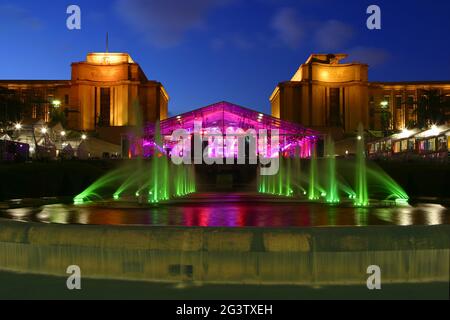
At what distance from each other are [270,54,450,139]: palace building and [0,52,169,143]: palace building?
27012 millimetres

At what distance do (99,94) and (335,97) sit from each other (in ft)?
155

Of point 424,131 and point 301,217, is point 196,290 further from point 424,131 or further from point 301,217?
point 424,131

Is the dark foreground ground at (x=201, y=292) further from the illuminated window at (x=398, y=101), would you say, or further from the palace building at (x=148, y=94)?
the illuminated window at (x=398, y=101)

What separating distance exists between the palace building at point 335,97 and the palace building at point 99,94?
27.0 m

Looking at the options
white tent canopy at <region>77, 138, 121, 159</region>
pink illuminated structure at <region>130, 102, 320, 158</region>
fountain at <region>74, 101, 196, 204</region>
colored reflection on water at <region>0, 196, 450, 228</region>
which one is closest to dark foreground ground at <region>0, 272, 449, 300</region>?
colored reflection on water at <region>0, 196, 450, 228</region>

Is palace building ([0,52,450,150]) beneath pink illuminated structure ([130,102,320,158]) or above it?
above

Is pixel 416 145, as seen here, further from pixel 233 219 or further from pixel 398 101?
pixel 398 101

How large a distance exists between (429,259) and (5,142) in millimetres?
36575

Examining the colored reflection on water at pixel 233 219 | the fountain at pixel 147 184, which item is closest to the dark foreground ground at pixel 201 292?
the colored reflection on water at pixel 233 219

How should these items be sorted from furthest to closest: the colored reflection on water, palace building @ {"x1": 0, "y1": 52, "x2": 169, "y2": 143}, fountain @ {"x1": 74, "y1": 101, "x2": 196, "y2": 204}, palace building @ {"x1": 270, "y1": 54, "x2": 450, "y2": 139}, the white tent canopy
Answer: palace building @ {"x1": 270, "y1": 54, "x2": 450, "y2": 139} < palace building @ {"x1": 0, "y1": 52, "x2": 169, "y2": 143} < the white tent canopy < fountain @ {"x1": 74, "y1": 101, "x2": 196, "y2": 204} < the colored reflection on water

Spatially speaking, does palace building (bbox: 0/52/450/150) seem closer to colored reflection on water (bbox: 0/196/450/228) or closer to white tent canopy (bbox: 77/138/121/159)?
white tent canopy (bbox: 77/138/121/159)

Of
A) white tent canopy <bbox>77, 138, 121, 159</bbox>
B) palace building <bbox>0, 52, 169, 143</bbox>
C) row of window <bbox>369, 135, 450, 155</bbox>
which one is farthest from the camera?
palace building <bbox>0, 52, 169, 143</bbox>

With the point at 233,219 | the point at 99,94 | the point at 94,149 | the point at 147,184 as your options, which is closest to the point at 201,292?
the point at 233,219

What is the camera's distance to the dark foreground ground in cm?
608
